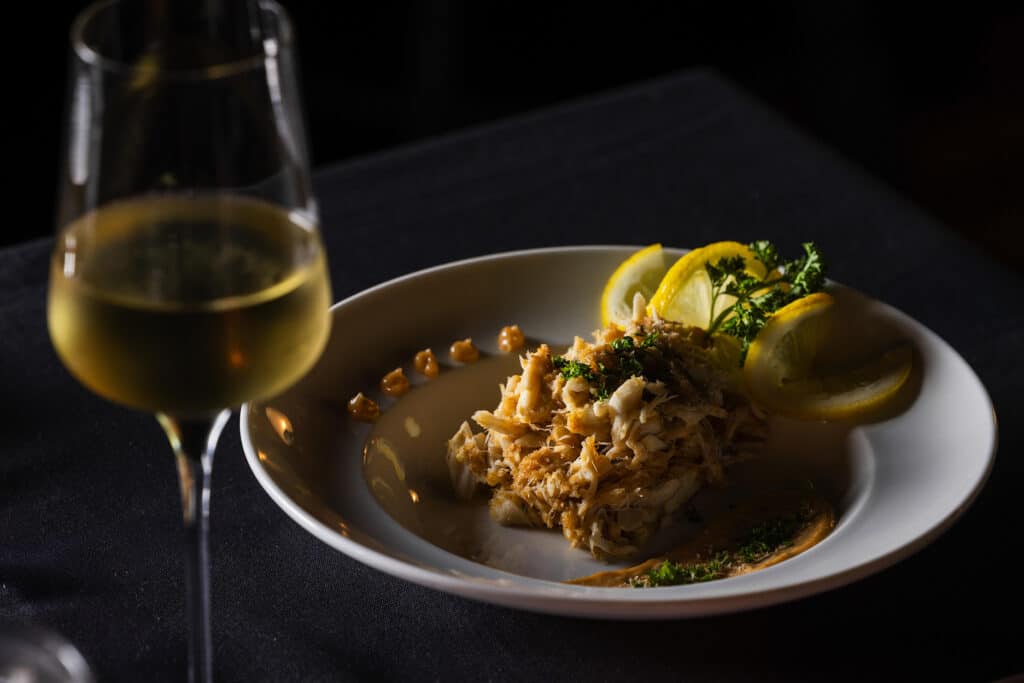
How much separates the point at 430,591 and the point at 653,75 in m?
3.68

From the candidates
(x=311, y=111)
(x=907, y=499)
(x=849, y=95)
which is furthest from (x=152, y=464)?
(x=849, y=95)

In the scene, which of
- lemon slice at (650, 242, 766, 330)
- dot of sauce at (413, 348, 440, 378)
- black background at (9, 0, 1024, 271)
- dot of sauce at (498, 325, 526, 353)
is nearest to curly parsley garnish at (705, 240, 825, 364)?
lemon slice at (650, 242, 766, 330)

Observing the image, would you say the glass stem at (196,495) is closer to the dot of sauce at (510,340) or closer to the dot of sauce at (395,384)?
the dot of sauce at (395,384)

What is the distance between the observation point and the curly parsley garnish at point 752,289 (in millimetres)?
1683

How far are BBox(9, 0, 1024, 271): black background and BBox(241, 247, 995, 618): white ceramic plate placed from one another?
243 centimetres

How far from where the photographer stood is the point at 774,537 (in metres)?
1.47

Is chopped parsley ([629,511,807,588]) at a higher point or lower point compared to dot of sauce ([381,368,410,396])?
lower

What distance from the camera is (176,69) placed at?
1.03 m

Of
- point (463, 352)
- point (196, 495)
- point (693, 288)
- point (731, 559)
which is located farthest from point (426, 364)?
point (196, 495)

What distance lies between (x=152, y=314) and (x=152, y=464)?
2.31ft

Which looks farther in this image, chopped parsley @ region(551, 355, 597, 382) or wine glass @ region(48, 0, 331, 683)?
chopped parsley @ region(551, 355, 597, 382)

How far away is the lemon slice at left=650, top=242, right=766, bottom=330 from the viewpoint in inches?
68.1

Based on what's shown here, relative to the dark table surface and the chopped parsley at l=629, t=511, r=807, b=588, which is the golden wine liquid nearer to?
the dark table surface

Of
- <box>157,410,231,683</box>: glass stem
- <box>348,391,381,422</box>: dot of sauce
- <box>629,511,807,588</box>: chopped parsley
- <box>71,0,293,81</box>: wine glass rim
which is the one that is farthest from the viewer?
<box>348,391,381,422</box>: dot of sauce
